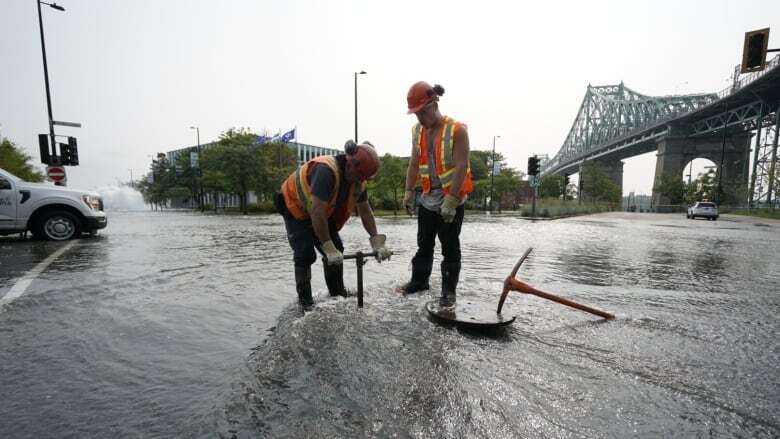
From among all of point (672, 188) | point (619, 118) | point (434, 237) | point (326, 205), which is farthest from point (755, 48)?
point (619, 118)

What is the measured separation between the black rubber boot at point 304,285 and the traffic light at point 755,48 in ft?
62.3

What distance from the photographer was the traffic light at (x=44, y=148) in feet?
48.6

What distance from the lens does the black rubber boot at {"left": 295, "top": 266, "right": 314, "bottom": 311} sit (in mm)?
2965

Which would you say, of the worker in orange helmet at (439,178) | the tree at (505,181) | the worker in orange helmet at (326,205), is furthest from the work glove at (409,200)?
the tree at (505,181)

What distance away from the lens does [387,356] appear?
196cm

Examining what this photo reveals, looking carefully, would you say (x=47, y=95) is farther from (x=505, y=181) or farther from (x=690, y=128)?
(x=690, y=128)

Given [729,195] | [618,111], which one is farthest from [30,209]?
[618,111]

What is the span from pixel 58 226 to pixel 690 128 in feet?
269

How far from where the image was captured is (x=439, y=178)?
3.10 metres

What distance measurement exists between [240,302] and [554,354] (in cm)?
258

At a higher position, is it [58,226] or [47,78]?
[47,78]

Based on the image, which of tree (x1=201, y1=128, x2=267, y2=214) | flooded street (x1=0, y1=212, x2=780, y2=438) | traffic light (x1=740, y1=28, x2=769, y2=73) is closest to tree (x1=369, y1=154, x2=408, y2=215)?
tree (x1=201, y1=128, x2=267, y2=214)

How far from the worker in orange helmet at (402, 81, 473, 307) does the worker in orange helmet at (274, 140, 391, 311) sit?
0.54 meters

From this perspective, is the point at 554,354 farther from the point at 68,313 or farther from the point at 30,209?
the point at 30,209
